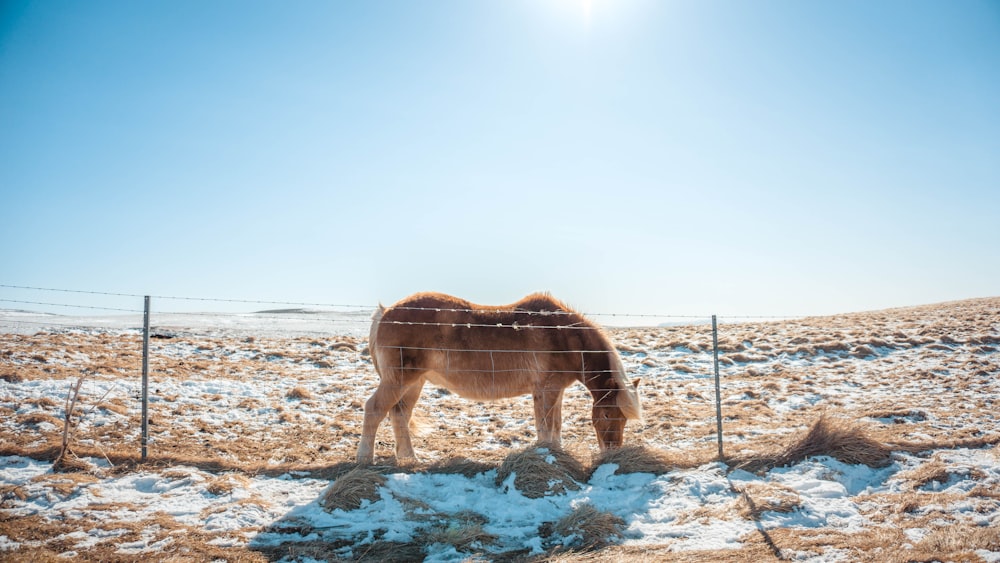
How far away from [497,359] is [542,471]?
1.92m

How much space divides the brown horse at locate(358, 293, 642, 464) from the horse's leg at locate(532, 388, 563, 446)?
14 millimetres

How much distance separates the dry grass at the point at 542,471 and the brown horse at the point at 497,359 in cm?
90

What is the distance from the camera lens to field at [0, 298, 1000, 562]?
429 centimetres

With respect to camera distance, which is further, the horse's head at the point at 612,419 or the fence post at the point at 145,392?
the horse's head at the point at 612,419

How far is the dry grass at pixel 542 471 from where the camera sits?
18.4 feet

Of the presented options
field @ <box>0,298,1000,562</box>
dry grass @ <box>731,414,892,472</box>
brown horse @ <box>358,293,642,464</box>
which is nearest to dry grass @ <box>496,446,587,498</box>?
field @ <box>0,298,1000,562</box>

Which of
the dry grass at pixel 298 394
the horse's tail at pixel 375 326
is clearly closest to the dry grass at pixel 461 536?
the horse's tail at pixel 375 326

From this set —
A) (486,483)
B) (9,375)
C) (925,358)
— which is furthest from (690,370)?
(9,375)

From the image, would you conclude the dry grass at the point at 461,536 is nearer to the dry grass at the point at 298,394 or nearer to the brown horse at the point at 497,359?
the brown horse at the point at 497,359

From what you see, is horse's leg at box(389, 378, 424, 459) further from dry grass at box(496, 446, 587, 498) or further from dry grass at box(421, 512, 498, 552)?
dry grass at box(421, 512, 498, 552)

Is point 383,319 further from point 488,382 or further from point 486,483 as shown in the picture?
point 486,483

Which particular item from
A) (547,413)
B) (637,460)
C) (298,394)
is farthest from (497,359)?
(298,394)

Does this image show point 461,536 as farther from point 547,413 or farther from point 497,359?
point 497,359

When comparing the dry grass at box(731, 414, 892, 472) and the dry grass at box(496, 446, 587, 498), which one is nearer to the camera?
the dry grass at box(496, 446, 587, 498)
